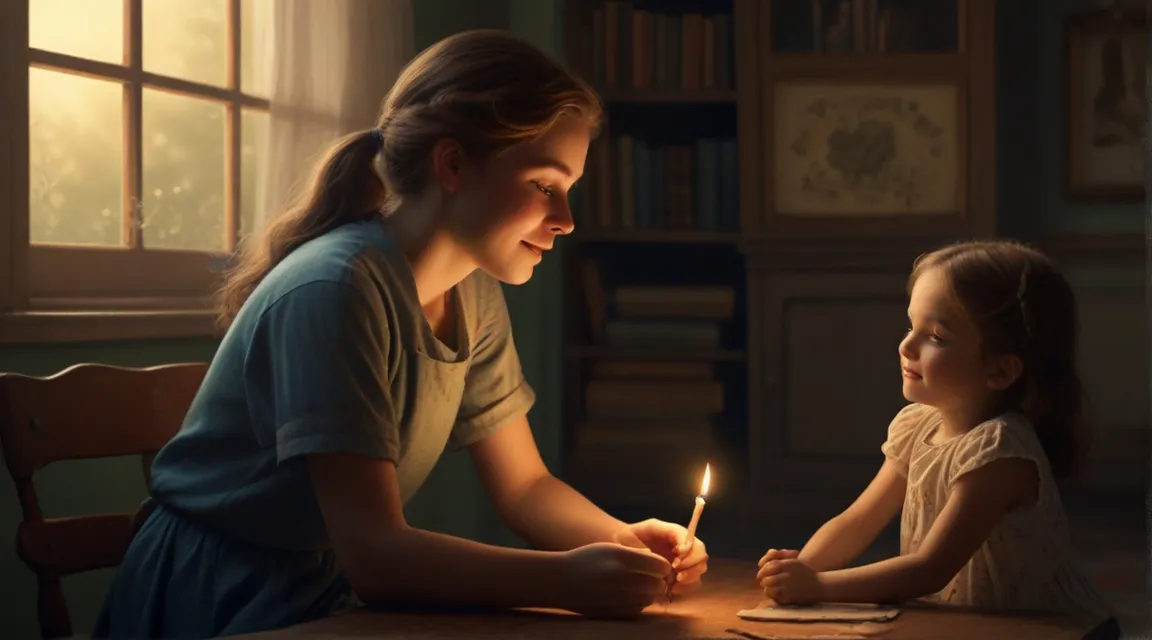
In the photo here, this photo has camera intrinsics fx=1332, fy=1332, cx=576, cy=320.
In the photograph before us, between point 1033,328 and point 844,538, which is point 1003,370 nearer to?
point 1033,328

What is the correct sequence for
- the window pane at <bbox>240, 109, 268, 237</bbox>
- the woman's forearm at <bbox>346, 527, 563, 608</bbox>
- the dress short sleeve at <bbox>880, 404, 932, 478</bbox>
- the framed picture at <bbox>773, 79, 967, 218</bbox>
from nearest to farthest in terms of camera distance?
the woman's forearm at <bbox>346, 527, 563, 608</bbox>
the dress short sleeve at <bbox>880, 404, 932, 478</bbox>
the window pane at <bbox>240, 109, 268, 237</bbox>
the framed picture at <bbox>773, 79, 967, 218</bbox>

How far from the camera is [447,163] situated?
4.50ft

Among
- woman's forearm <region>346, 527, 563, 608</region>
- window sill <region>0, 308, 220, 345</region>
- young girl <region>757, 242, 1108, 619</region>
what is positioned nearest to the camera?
woman's forearm <region>346, 527, 563, 608</region>

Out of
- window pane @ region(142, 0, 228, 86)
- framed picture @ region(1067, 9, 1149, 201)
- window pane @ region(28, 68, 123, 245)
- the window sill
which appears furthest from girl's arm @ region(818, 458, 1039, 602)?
framed picture @ region(1067, 9, 1149, 201)

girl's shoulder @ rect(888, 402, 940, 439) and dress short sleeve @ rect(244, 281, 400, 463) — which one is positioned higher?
dress short sleeve @ rect(244, 281, 400, 463)

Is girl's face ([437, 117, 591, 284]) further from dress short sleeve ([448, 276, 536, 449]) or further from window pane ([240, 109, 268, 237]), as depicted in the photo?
window pane ([240, 109, 268, 237])

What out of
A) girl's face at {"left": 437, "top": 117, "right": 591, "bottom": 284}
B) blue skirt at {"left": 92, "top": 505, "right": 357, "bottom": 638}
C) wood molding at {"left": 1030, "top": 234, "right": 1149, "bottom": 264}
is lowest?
blue skirt at {"left": 92, "top": 505, "right": 357, "bottom": 638}

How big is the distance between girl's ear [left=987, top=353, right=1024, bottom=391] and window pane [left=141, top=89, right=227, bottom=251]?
1.51 metres

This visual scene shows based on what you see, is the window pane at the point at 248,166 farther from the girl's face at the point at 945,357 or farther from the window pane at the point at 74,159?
the girl's face at the point at 945,357

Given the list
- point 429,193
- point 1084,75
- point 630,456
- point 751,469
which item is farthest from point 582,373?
point 429,193

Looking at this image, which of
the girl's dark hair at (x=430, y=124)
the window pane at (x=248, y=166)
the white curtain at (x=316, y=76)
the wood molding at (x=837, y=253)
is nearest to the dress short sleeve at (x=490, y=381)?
the girl's dark hair at (x=430, y=124)

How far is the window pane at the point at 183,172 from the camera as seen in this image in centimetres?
233

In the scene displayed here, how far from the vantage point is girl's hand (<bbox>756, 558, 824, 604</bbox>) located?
3.77ft

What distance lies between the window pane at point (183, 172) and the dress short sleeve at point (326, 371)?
3.81 ft
